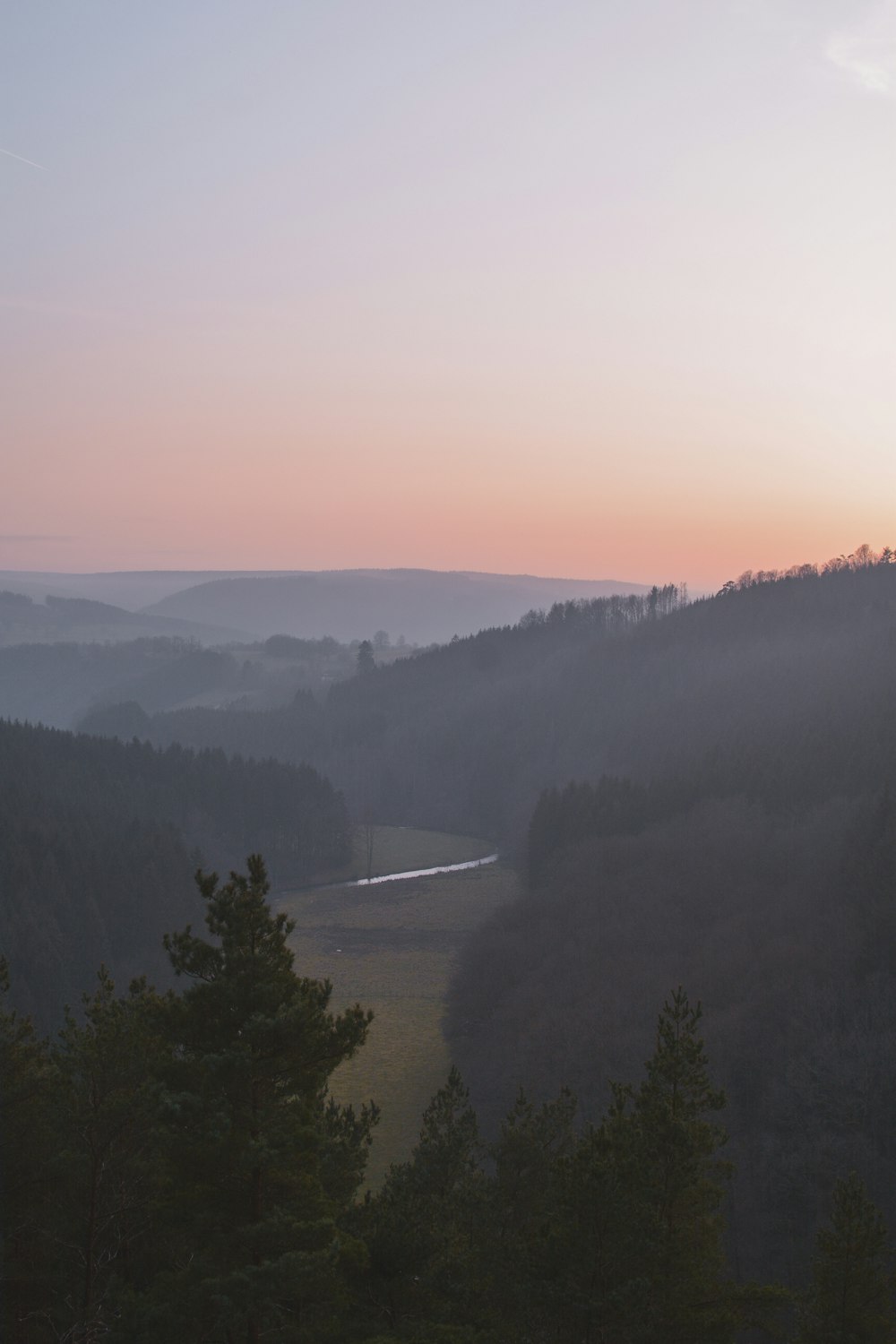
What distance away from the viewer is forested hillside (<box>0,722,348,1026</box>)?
238 feet

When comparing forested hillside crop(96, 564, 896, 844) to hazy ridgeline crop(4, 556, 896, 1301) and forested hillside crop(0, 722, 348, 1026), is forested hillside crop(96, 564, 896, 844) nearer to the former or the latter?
hazy ridgeline crop(4, 556, 896, 1301)

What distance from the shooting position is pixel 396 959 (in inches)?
3130

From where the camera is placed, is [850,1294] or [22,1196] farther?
[22,1196]

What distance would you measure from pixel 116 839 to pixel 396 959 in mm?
28529

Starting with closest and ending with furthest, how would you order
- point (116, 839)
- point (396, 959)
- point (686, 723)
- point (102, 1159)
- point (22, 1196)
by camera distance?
point (102, 1159)
point (22, 1196)
point (396, 959)
point (116, 839)
point (686, 723)

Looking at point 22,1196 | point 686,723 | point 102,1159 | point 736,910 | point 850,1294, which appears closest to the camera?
point 102,1159

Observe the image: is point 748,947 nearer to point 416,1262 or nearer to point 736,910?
point 736,910

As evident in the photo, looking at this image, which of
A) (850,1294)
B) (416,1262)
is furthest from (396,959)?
(850,1294)

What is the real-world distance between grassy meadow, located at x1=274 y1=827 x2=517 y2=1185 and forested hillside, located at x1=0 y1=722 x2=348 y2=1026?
36.1 feet

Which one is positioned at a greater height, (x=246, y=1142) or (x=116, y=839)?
(x=246, y=1142)

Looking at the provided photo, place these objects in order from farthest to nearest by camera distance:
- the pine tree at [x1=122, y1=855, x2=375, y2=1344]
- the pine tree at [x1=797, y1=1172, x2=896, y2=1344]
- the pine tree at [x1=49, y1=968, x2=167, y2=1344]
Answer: the pine tree at [x1=797, y1=1172, x2=896, y2=1344]
the pine tree at [x1=49, y1=968, x2=167, y2=1344]
the pine tree at [x1=122, y1=855, x2=375, y2=1344]

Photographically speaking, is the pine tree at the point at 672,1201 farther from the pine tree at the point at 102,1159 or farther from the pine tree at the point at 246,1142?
the pine tree at the point at 102,1159

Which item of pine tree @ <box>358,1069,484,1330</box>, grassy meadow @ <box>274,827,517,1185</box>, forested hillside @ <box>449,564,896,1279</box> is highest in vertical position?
pine tree @ <box>358,1069,484,1330</box>

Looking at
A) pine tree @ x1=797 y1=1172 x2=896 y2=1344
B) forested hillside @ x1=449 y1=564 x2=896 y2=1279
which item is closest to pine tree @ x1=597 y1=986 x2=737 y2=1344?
pine tree @ x1=797 y1=1172 x2=896 y2=1344
